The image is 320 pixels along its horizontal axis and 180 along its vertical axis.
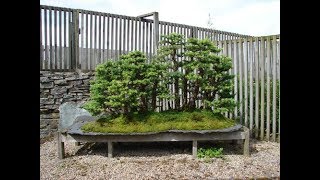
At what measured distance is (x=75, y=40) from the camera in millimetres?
7941

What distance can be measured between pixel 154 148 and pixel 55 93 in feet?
9.02

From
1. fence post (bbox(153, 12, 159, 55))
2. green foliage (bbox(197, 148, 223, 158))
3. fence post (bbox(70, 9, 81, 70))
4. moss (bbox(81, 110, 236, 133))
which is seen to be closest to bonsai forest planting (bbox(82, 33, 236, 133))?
moss (bbox(81, 110, 236, 133))

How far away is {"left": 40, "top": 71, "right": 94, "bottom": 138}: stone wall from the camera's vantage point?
7543mm

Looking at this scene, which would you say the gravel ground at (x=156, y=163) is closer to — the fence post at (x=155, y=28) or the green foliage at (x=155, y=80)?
the green foliage at (x=155, y=80)

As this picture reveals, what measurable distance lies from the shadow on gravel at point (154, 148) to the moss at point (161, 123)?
1.67 ft

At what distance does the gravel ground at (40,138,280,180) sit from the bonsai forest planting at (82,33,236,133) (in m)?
0.52

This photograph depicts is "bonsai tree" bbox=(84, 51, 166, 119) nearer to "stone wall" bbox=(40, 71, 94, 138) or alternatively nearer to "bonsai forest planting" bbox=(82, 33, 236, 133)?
"bonsai forest planting" bbox=(82, 33, 236, 133)

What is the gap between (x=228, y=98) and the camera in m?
6.45

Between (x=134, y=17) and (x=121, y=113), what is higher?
(x=134, y=17)
